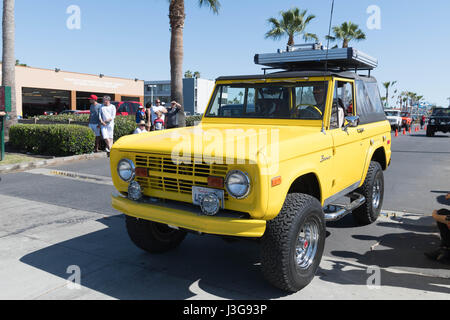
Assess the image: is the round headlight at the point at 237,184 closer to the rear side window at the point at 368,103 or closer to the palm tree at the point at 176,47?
the rear side window at the point at 368,103

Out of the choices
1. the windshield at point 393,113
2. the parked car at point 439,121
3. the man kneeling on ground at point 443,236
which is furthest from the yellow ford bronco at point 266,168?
the windshield at point 393,113

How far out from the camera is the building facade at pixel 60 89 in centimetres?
3900

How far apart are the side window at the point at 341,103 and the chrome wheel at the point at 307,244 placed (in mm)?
1268

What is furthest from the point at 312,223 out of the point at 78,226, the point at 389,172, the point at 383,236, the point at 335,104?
the point at 389,172

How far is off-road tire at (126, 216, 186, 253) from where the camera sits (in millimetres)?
4254

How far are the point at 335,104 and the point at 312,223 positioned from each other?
5.03ft

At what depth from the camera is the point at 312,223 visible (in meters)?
3.73

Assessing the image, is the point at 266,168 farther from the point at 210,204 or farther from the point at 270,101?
the point at 270,101

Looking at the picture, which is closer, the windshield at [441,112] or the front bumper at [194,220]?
the front bumper at [194,220]

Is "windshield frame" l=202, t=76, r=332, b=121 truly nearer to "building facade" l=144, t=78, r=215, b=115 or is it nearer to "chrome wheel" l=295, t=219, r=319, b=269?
"chrome wheel" l=295, t=219, r=319, b=269

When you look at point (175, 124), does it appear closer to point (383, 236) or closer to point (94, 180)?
point (94, 180)

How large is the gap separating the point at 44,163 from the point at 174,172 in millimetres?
7917

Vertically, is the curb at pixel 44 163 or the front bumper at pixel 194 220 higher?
the front bumper at pixel 194 220

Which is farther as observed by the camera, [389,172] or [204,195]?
[389,172]
